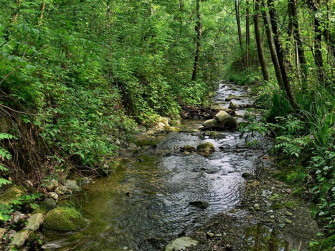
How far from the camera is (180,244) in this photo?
10.9 ft

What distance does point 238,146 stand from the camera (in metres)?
7.72

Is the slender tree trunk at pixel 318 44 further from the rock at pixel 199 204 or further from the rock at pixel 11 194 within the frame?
the rock at pixel 11 194

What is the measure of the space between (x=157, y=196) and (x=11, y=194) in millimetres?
2345

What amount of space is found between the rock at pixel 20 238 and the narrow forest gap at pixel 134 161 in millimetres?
13

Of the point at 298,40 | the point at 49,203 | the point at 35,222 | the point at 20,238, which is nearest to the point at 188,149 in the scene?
the point at 298,40

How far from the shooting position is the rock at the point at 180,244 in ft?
10.7

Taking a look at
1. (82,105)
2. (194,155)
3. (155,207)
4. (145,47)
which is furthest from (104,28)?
(155,207)


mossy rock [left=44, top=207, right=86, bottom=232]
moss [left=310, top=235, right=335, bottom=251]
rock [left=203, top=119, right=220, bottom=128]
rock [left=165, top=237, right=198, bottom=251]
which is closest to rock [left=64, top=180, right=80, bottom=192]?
mossy rock [left=44, top=207, right=86, bottom=232]

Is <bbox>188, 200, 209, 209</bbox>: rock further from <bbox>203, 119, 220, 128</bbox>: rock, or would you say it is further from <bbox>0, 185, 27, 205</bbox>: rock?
<bbox>203, 119, 220, 128</bbox>: rock

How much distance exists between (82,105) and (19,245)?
280 cm

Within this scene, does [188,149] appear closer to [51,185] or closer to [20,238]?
[51,185]

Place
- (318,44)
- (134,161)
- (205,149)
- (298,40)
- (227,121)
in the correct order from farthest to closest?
(227,121)
(205,149)
(134,161)
(298,40)
(318,44)

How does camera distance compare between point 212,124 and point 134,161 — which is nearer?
point 134,161

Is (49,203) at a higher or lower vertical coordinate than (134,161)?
higher
